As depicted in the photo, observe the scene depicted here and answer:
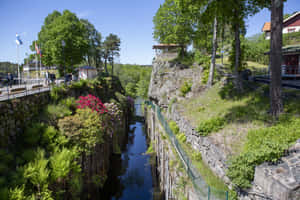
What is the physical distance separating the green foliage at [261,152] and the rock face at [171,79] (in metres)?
12.0

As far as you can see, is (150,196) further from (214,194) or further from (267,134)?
(267,134)

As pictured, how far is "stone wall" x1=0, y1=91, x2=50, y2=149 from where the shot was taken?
951cm

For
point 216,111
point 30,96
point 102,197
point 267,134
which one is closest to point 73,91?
point 30,96

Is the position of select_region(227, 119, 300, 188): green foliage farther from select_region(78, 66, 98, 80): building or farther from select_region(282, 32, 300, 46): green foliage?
select_region(282, 32, 300, 46): green foliage

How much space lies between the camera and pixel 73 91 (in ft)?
57.6

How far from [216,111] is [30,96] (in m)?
13.6

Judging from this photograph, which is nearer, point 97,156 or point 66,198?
point 66,198

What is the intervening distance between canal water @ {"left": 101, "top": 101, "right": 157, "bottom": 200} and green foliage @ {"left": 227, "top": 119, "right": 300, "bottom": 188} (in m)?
11.0

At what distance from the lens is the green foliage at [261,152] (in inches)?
239

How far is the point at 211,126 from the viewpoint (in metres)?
10.4

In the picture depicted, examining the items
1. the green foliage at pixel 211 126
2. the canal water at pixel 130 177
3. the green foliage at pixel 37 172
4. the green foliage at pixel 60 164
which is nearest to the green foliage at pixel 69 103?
the green foliage at pixel 60 164

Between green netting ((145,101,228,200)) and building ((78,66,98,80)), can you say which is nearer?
green netting ((145,101,228,200))

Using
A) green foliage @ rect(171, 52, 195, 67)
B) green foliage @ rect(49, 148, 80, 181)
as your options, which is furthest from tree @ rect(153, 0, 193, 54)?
green foliage @ rect(49, 148, 80, 181)

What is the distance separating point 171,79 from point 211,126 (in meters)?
14.8
